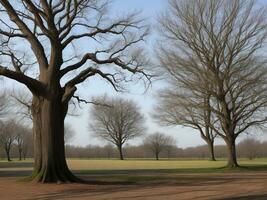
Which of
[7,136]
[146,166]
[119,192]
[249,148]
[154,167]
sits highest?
[7,136]

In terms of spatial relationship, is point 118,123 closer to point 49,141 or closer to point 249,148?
point 249,148

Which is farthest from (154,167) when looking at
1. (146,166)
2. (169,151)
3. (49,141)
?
(169,151)

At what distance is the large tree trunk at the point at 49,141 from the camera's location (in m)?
25.2

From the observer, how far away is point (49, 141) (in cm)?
2564

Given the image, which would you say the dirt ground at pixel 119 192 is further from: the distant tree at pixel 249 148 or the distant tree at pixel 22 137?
the distant tree at pixel 249 148

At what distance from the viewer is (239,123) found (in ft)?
157

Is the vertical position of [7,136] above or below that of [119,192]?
above

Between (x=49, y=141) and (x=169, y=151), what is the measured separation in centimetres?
10936

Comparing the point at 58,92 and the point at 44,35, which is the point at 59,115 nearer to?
the point at 58,92

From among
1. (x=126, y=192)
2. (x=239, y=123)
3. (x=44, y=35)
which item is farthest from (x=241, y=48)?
(x=126, y=192)

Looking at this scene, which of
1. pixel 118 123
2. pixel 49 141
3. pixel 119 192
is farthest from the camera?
pixel 118 123

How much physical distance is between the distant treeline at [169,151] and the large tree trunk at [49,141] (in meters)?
94.1

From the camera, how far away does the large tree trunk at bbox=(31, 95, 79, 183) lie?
2522cm

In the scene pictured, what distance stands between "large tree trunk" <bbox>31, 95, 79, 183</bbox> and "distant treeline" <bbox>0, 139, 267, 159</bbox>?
3707 inches
